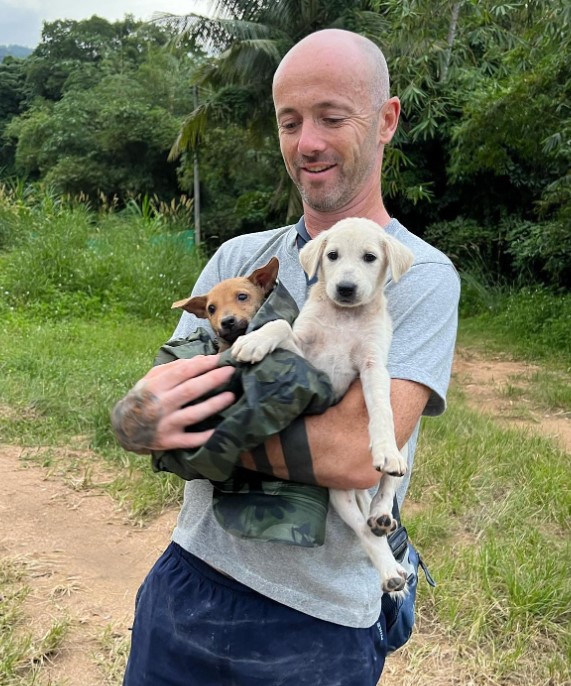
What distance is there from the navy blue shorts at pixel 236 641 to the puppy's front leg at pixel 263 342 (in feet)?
2.41

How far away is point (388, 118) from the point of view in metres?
2.21

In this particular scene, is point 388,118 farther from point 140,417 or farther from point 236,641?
point 236,641

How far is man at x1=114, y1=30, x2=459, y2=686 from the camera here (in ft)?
5.93

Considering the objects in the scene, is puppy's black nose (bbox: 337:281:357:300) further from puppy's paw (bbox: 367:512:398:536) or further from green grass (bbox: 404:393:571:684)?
green grass (bbox: 404:393:571:684)

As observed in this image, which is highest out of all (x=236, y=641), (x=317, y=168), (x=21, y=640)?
(x=317, y=168)

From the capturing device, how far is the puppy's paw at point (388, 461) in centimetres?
172

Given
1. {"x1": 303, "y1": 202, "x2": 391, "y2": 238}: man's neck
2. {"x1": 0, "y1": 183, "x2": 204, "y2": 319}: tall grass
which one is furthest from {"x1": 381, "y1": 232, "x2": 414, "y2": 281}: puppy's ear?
{"x1": 0, "y1": 183, "x2": 204, "y2": 319}: tall grass

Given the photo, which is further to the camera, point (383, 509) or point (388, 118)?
point (388, 118)

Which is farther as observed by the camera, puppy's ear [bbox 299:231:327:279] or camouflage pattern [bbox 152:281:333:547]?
puppy's ear [bbox 299:231:327:279]

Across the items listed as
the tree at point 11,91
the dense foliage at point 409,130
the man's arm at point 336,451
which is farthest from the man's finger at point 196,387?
the tree at point 11,91

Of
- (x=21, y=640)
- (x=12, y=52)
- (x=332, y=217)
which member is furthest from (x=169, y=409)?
(x=12, y=52)

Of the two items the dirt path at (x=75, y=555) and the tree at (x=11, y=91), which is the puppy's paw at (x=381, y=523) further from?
the tree at (x=11, y=91)

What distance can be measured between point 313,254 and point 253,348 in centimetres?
44

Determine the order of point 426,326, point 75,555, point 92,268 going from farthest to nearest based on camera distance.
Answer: point 92,268 → point 75,555 → point 426,326
